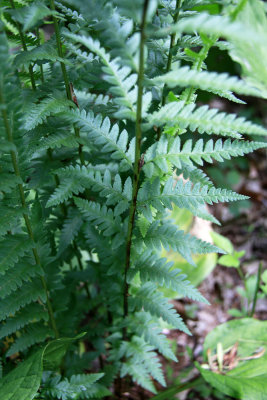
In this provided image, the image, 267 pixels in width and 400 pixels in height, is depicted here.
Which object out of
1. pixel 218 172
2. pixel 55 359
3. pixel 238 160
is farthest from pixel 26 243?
pixel 238 160

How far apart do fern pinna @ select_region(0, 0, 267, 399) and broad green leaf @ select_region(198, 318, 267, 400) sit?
0.91 ft

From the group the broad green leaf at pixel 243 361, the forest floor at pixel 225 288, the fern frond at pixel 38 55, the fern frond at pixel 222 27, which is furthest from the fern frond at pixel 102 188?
the forest floor at pixel 225 288

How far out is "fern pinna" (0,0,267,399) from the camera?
911 millimetres

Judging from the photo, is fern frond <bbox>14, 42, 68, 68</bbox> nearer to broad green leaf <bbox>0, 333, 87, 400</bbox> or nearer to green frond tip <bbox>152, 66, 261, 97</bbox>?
green frond tip <bbox>152, 66, 261, 97</bbox>

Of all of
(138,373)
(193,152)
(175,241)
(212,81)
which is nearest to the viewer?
(212,81)

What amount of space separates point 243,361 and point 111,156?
1.20 m

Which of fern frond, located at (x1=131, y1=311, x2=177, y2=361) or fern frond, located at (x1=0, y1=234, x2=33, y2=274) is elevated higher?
fern frond, located at (x1=0, y1=234, x2=33, y2=274)

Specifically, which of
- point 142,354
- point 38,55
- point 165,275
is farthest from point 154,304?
point 38,55

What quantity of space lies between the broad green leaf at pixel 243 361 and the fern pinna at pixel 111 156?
28cm

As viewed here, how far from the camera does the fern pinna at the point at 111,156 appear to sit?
91cm

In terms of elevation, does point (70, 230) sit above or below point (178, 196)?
below

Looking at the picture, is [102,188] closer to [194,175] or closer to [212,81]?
[194,175]

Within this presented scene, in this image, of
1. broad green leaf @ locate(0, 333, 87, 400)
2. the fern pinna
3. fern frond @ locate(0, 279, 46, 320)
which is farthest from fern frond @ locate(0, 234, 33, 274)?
broad green leaf @ locate(0, 333, 87, 400)

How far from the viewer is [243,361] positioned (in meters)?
1.66
